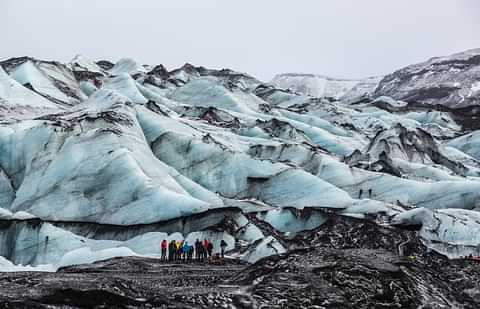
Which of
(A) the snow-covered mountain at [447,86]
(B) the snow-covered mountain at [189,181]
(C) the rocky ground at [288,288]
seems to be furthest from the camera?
(A) the snow-covered mountain at [447,86]

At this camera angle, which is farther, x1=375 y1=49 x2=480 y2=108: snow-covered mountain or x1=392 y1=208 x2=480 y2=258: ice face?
x1=375 y1=49 x2=480 y2=108: snow-covered mountain

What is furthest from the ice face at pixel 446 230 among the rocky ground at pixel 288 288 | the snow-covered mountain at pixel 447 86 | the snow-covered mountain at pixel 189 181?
the snow-covered mountain at pixel 447 86

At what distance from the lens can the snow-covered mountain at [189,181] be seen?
123 ft

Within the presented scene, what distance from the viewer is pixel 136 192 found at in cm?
4241

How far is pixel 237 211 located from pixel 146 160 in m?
12.6

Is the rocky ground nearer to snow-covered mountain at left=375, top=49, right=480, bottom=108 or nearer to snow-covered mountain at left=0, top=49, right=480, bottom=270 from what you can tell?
snow-covered mountain at left=0, top=49, right=480, bottom=270

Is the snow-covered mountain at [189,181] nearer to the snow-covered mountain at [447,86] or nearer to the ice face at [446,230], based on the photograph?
the ice face at [446,230]

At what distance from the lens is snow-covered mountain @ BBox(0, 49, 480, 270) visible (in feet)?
123

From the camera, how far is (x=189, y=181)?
4806 centimetres

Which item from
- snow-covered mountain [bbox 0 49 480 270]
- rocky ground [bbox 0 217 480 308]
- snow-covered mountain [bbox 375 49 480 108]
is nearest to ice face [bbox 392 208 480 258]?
snow-covered mountain [bbox 0 49 480 270]

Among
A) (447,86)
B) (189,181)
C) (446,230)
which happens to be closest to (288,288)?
(446,230)

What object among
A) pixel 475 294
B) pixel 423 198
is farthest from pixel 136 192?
pixel 475 294

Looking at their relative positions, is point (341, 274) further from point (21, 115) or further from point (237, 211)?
point (21, 115)

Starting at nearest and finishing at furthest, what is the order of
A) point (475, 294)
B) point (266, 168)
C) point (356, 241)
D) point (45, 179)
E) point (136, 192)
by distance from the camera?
point (475, 294) < point (356, 241) < point (136, 192) < point (45, 179) < point (266, 168)
